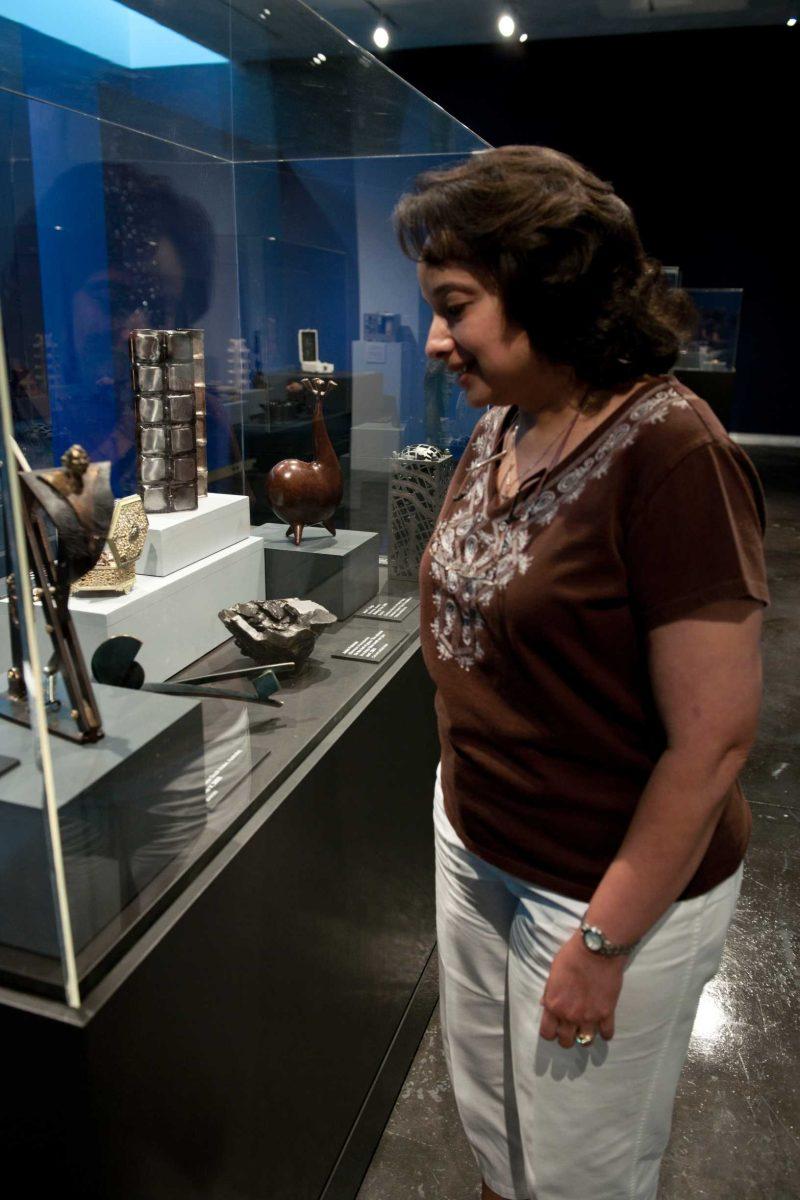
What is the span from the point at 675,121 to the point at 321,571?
8.20 m

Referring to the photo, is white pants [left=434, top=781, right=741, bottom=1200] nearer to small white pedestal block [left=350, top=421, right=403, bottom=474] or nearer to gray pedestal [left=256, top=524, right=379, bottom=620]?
gray pedestal [left=256, top=524, right=379, bottom=620]

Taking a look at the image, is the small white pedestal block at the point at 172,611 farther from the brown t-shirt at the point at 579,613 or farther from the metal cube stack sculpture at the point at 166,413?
the brown t-shirt at the point at 579,613

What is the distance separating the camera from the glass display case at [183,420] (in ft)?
3.56

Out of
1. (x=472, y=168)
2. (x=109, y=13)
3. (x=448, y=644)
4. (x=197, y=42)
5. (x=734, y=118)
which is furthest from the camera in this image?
(x=734, y=118)

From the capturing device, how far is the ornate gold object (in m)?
1.80

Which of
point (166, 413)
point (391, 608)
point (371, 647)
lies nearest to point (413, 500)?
point (391, 608)

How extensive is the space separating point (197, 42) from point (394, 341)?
85 cm

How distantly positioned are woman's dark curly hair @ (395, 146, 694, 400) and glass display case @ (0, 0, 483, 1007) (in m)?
0.48

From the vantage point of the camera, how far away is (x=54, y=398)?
1.94 meters

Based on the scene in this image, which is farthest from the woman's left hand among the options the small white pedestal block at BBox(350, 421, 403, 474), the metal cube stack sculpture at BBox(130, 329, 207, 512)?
the small white pedestal block at BBox(350, 421, 403, 474)

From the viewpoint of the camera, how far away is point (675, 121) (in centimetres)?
877

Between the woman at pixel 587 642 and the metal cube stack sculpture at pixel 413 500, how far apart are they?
131cm

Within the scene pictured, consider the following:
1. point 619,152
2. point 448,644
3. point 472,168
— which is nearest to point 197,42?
point 472,168

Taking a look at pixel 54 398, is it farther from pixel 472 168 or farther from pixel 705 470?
pixel 705 470
